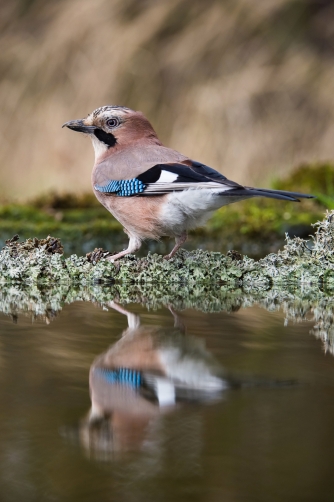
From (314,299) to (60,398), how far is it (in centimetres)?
233

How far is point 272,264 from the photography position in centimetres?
497

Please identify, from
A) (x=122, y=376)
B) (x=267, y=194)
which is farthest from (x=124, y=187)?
(x=122, y=376)

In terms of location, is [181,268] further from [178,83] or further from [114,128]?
[178,83]

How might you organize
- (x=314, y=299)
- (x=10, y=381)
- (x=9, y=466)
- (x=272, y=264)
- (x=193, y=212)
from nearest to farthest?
(x=9, y=466)
(x=10, y=381)
(x=314, y=299)
(x=193, y=212)
(x=272, y=264)

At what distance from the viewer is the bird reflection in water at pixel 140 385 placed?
1.79 m

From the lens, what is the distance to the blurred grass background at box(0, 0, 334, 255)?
1046 cm

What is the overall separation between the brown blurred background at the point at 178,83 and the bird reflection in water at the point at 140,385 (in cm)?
754

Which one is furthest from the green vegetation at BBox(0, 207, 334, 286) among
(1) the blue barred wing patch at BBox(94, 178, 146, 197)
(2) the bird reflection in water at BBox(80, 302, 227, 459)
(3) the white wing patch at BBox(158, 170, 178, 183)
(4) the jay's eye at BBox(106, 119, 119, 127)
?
(2) the bird reflection in water at BBox(80, 302, 227, 459)

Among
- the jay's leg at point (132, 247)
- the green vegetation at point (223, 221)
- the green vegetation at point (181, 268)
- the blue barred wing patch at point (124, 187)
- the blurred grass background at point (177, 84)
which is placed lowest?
the green vegetation at point (181, 268)

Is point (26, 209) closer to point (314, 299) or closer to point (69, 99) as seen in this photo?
point (69, 99)

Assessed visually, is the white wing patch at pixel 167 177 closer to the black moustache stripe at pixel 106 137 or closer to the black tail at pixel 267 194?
the black tail at pixel 267 194

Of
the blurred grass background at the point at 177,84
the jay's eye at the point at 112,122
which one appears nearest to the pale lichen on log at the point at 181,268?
the jay's eye at the point at 112,122


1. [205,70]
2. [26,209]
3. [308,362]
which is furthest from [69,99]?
[308,362]

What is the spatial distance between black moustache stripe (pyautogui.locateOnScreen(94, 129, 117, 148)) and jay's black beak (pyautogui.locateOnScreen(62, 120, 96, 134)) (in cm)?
5
